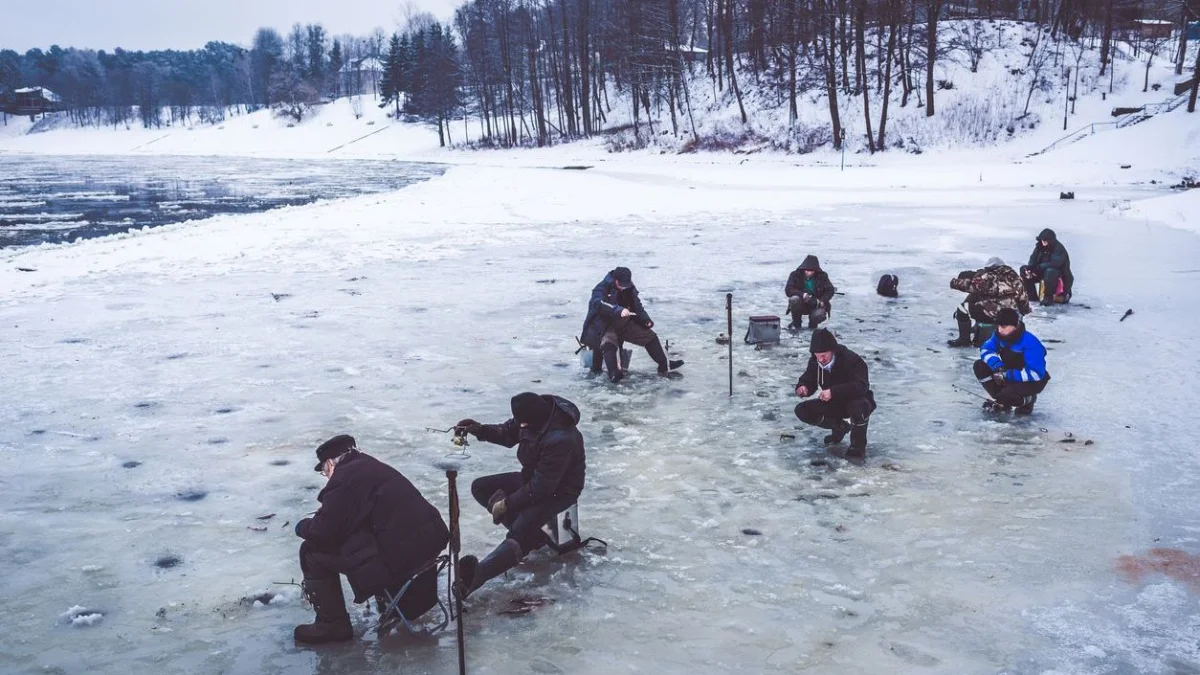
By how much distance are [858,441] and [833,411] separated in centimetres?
34

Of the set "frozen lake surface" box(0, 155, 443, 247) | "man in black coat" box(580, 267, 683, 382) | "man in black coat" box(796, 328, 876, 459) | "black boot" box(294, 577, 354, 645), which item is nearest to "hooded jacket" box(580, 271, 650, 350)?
"man in black coat" box(580, 267, 683, 382)

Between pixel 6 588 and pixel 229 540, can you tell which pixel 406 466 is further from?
pixel 6 588

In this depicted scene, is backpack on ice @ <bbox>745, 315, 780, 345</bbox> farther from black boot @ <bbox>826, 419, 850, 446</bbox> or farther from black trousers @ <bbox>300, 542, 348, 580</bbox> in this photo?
black trousers @ <bbox>300, 542, 348, 580</bbox>

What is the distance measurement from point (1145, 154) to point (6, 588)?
4071 centimetres

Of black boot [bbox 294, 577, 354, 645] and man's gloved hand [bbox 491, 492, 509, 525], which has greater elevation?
man's gloved hand [bbox 491, 492, 509, 525]

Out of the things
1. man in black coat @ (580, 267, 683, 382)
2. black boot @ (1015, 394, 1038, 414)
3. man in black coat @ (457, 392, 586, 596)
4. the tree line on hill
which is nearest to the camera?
man in black coat @ (457, 392, 586, 596)

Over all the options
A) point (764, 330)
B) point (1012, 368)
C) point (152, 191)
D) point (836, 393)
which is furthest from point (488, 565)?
point (152, 191)

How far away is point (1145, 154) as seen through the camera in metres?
36.1

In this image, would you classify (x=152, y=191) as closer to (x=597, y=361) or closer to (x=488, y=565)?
(x=597, y=361)

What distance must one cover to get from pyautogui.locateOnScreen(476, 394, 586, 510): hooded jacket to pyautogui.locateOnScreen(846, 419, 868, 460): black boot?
2.83 m

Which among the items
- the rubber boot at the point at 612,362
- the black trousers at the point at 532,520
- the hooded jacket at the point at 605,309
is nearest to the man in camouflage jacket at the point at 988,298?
the hooded jacket at the point at 605,309

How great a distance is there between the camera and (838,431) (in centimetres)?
780

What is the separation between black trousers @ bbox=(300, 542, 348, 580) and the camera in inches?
187

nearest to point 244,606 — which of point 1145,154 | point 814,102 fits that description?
point 1145,154
